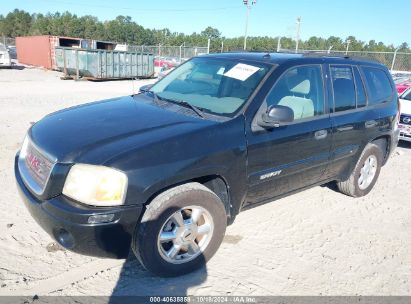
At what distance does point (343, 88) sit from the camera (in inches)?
167

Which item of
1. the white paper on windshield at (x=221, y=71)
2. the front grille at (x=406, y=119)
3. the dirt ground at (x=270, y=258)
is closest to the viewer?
the dirt ground at (x=270, y=258)

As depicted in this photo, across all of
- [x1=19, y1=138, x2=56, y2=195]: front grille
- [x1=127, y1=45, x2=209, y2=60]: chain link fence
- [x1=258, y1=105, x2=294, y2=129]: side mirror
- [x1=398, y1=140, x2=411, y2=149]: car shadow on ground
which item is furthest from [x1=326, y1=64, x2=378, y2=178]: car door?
[x1=127, y1=45, x2=209, y2=60]: chain link fence

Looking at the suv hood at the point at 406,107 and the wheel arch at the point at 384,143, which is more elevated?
the suv hood at the point at 406,107

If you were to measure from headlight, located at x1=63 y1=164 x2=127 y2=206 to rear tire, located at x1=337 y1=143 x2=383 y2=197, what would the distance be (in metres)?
3.44

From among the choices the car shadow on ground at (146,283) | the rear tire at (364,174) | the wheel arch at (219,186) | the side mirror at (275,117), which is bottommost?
the car shadow on ground at (146,283)

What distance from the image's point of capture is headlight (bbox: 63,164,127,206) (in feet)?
8.28

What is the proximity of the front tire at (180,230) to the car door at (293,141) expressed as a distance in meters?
0.53

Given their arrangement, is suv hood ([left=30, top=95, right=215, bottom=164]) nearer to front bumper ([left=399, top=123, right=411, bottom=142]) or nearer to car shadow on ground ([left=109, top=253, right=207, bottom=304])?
car shadow on ground ([left=109, top=253, right=207, bottom=304])

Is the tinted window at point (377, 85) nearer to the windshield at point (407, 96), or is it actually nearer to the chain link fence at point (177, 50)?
the windshield at point (407, 96)

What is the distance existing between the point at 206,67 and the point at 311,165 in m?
1.62

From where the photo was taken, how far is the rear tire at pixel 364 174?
15.8 feet

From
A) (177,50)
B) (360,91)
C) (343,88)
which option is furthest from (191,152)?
(177,50)

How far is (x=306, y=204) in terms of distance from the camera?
186 inches

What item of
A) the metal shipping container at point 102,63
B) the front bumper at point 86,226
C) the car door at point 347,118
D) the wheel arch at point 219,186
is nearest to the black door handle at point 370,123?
the car door at point 347,118
